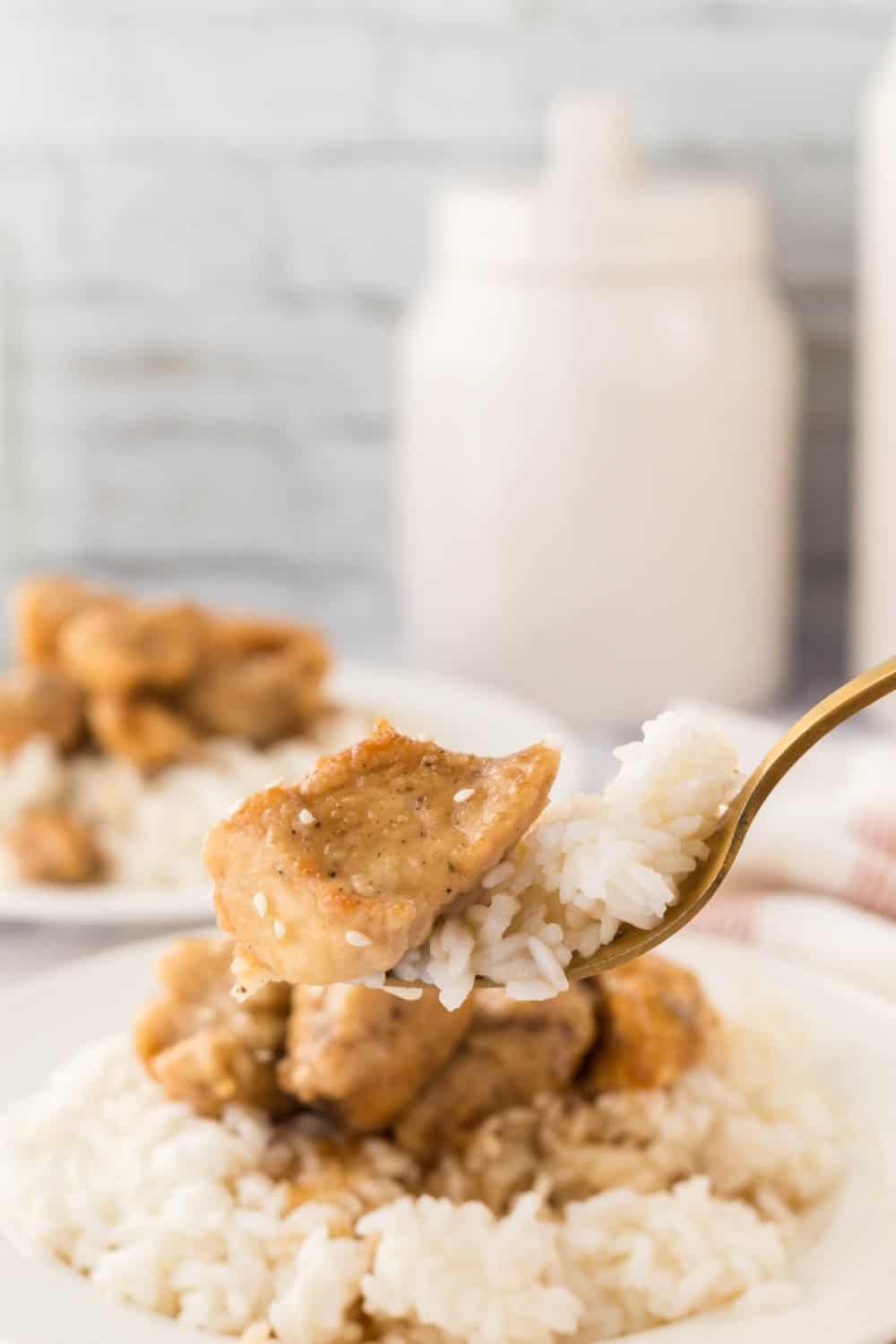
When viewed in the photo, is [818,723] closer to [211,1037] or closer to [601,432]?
[211,1037]

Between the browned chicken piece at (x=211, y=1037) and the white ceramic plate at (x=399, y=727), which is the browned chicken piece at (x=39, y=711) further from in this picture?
the browned chicken piece at (x=211, y=1037)

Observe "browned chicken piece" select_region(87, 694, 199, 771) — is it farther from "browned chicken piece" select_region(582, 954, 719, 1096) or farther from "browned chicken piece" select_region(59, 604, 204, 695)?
"browned chicken piece" select_region(582, 954, 719, 1096)

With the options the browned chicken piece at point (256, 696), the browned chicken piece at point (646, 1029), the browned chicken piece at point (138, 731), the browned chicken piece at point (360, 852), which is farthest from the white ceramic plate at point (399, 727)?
the browned chicken piece at point (360, 852)

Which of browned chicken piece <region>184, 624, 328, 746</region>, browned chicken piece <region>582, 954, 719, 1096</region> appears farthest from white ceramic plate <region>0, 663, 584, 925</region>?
browned chicken piece <region>582, 954, 719, 1096</region>

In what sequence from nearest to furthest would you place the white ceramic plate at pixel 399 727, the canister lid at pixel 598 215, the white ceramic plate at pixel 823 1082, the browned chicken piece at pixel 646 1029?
the white ceramic plate at pixel 823 1082 < the browned chicken piece at pixel 646 1029 < the white ceramic plate at pixel 399 727 < the canister lid at pixel 598 215

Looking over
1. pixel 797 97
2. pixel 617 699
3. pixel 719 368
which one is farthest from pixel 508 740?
pixel 797 97

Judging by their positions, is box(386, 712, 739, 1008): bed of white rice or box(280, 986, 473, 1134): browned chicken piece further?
box(280, 986, 473, 1134): browned chicken piece
